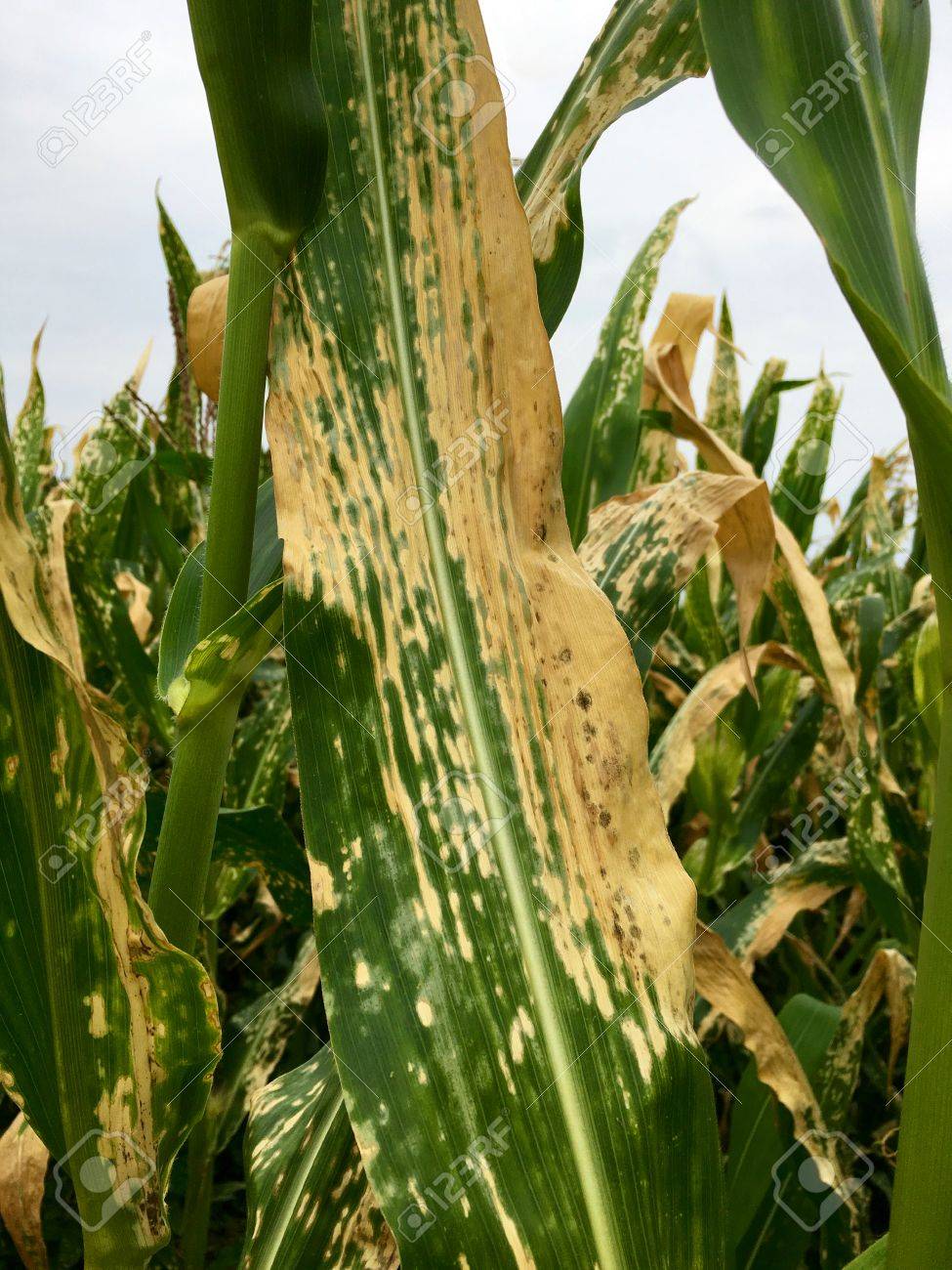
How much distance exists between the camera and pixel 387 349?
46 centimetres

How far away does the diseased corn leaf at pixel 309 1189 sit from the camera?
1.70 ft

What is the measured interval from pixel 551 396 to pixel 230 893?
2.20ft

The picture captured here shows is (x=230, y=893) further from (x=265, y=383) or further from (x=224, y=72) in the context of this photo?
(x=224, y=72)

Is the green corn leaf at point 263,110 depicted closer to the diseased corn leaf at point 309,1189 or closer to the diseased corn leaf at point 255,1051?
the diseased corn leaf at point 309,1189

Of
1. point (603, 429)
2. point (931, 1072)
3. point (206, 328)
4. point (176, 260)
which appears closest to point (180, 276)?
point (176, 260)

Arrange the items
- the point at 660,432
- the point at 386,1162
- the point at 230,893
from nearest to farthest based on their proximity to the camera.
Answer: the point at 386,1162, the point at 230,893, the point at 660,432

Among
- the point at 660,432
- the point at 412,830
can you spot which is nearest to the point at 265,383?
the point at 412,830

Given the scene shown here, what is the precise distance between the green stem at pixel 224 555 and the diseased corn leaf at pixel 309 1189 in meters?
0.15

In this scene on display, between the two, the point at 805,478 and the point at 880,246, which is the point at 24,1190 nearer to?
the point at 880,246
